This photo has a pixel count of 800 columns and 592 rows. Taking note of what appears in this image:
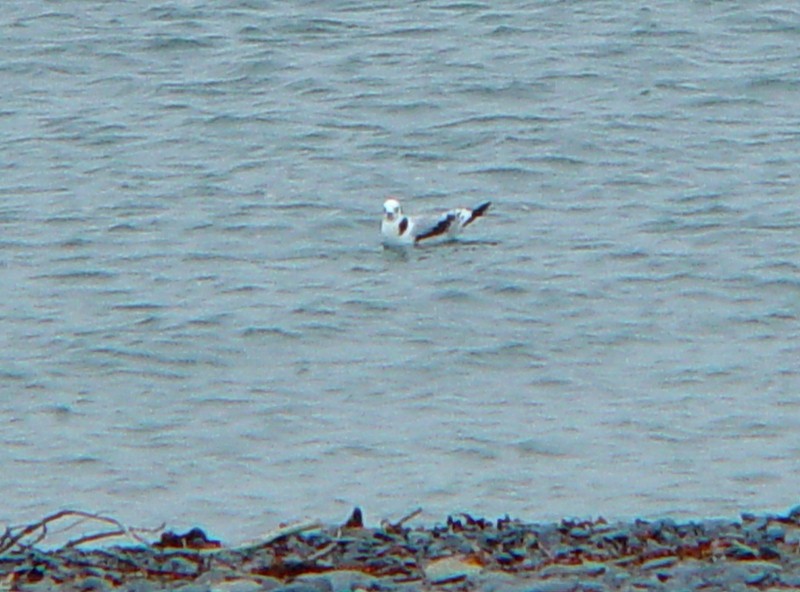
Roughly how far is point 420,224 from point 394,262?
53 centimetres

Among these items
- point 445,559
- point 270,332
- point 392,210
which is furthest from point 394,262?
point 445,559

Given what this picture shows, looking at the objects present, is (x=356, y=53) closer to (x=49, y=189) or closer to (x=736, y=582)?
(x=49, y=189)

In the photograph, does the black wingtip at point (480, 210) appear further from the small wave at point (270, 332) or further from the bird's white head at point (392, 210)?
the small wave at point (270, 332)

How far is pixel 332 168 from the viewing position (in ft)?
54.3

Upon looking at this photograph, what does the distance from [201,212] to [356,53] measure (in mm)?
4783

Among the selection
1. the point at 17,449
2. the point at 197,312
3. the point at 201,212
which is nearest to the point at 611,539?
the point at 17,449

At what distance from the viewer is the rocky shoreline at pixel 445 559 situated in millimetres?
5961

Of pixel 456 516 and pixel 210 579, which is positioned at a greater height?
pixel 210 579

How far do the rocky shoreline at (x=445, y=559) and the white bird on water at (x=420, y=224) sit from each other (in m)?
6.83

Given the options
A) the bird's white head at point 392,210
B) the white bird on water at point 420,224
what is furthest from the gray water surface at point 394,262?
the bird's white head at point 392,210

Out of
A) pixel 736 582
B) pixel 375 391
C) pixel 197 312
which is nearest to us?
pixel 736 582

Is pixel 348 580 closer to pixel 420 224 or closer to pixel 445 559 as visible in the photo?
pixel 445 559

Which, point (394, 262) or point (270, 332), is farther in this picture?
point (394, 262)

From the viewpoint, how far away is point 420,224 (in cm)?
1491
